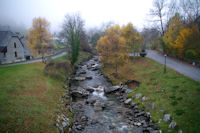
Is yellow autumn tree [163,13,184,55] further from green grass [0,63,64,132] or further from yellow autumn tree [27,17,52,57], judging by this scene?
yellow autumn tree [27,17,52,57]

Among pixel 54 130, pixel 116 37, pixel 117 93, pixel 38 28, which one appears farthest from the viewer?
pixel 38 28

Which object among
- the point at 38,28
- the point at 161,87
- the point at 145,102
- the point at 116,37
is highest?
the point at 38,28

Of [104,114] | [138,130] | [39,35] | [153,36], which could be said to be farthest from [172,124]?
[153,36]

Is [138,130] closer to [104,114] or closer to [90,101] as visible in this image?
[104,114]

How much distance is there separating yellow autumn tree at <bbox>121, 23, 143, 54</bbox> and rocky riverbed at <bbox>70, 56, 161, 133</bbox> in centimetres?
1455

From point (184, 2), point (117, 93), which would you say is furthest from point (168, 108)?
point (184, 2)

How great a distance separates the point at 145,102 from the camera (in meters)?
17.1

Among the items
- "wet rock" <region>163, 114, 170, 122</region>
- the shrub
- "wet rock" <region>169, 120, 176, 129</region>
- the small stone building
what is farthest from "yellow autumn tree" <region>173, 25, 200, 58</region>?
the small stone building

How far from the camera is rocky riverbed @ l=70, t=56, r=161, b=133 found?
530 inches

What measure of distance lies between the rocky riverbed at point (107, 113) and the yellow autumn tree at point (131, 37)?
14.6 m

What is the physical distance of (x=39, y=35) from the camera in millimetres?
32562

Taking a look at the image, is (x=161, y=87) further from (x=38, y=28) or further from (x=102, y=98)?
(x=38, y=28)

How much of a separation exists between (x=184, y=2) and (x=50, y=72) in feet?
155

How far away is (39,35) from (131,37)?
2339 cm
